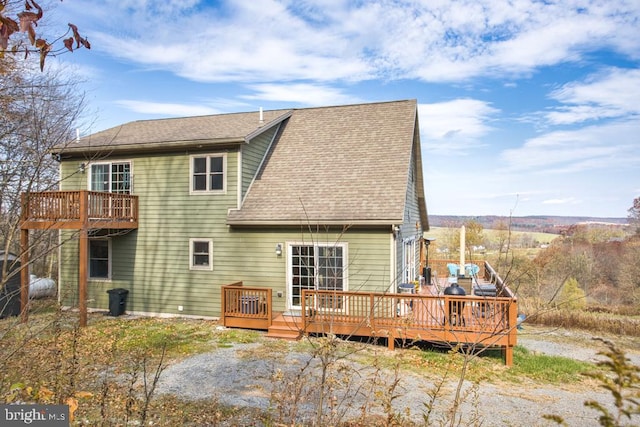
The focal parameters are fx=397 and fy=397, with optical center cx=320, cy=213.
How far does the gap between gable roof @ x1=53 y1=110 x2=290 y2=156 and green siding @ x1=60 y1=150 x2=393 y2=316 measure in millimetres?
566

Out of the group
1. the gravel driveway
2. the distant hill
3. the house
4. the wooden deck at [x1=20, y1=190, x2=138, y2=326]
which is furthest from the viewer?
the house

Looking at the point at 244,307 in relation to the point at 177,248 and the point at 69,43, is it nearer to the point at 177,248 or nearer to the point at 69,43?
the point at 177,248

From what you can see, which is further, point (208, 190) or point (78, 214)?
point (208, 190)

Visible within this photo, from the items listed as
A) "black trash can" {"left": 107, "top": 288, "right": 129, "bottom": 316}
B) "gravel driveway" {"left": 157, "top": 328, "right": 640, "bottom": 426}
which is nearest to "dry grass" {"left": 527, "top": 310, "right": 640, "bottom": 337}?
"gravel driveway" {"left": 157, "top": 328, "right": 640, "bottom": 426}

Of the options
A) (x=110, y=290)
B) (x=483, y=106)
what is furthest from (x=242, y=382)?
(x=483, y=106)

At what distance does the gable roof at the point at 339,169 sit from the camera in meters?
11.1

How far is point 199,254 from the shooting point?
1258 centimetres

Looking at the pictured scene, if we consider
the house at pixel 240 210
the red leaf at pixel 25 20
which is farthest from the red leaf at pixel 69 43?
the house at pixel 240 210

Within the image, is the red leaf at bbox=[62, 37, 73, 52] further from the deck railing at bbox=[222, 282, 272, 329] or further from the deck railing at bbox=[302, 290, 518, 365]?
the deck railing at bbox=[222, 282, 272, 329]

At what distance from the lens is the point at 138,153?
13.2 metres

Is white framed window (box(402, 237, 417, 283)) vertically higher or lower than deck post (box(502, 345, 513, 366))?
higher

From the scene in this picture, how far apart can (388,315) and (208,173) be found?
6933mm

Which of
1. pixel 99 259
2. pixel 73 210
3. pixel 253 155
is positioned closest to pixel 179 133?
pixel 253 155

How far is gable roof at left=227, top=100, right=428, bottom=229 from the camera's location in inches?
439
